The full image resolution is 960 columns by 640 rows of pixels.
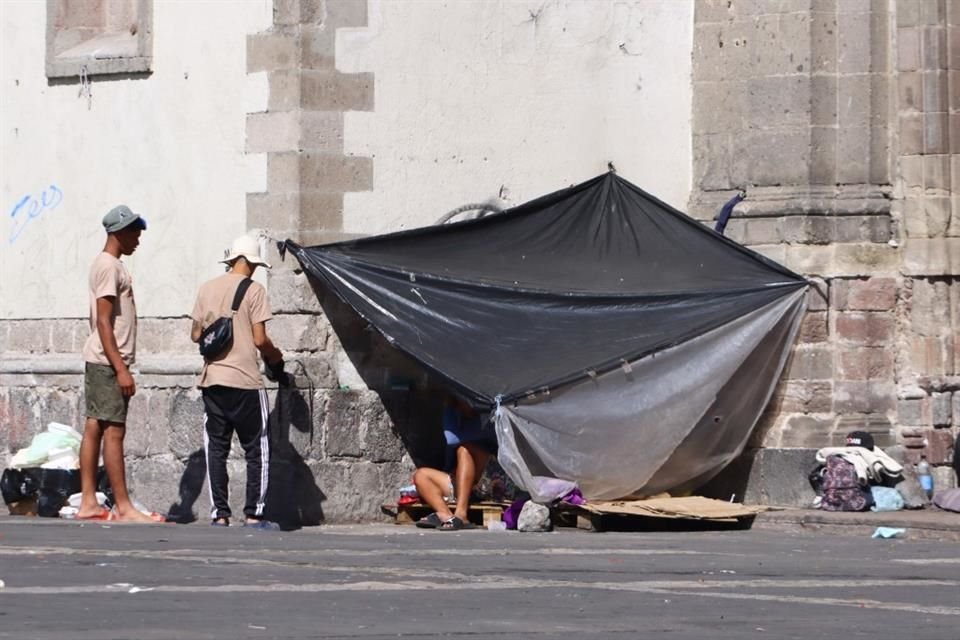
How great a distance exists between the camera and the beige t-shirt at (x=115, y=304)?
12539 mm

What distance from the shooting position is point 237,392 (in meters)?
12.5

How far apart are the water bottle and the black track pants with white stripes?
14.2ft

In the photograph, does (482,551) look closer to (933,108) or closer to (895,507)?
(895,507)

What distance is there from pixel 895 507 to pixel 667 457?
1531 millimetres

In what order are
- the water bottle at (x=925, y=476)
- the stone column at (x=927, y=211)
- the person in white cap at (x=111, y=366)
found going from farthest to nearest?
the stone column at (x=927, y=211) → the water bottle at (x=925, y=476) → the person in white cap at (x=111, y=366)

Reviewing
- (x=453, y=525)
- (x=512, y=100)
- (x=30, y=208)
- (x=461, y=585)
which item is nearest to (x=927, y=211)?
(x=512, y=100)

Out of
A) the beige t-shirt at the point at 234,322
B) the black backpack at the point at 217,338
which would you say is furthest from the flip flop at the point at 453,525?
the black backpack at the point at 217,338

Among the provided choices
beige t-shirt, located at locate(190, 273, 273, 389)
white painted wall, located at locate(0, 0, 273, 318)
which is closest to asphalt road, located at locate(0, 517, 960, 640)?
beige t-shirt, located at locate(190, 273, 273, 389)

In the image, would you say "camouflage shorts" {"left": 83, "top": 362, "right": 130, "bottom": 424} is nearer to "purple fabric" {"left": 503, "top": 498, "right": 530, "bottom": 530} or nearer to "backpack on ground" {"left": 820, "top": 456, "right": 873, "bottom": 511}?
"purple fabric" {"left": 503, "top": 498, "right": 530, "bottom": 530}

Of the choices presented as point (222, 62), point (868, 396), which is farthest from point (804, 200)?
point (222, 62)

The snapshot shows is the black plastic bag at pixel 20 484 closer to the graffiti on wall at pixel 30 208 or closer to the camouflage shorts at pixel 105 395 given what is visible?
the camouflage shorts at pixel 105 395

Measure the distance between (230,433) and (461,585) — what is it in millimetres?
3905

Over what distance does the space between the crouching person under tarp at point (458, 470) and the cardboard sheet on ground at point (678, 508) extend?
0.69 meters

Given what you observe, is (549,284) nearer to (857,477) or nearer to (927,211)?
(857,477)
